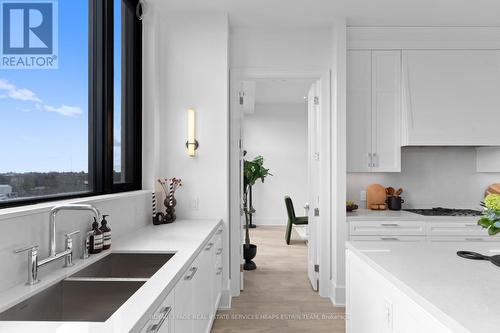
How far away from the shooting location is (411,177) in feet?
12.1

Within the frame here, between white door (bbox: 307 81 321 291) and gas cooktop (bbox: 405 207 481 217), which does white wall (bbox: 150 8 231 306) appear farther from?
gas cooktop (bbox: 405 207 481 217)

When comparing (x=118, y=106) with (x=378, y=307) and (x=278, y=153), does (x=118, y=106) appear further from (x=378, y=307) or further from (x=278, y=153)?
(x=278, y=153)

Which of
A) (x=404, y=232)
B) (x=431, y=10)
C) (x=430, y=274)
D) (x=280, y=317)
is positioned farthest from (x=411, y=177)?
(x=430, y=274)

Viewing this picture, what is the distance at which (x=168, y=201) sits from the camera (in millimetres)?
2898

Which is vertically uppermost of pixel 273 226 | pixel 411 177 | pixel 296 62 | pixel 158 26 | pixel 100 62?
pixel 158 26

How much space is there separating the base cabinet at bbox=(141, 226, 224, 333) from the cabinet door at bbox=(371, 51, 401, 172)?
1854 mm

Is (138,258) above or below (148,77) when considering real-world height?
below

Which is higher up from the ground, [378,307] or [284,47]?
[284,47]

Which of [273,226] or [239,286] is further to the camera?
[273,226]

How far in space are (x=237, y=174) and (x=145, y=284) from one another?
2092mm

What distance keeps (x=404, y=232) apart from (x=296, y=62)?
2021 millimetres

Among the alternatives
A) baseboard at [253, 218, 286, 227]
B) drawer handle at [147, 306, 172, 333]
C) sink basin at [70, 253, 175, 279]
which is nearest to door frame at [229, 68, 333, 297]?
sink basin at [70, 253, 175, 279]

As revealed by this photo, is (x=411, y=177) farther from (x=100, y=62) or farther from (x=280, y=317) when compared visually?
(x=100, y=62)

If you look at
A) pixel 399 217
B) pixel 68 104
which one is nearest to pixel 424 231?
pixel 399 217
